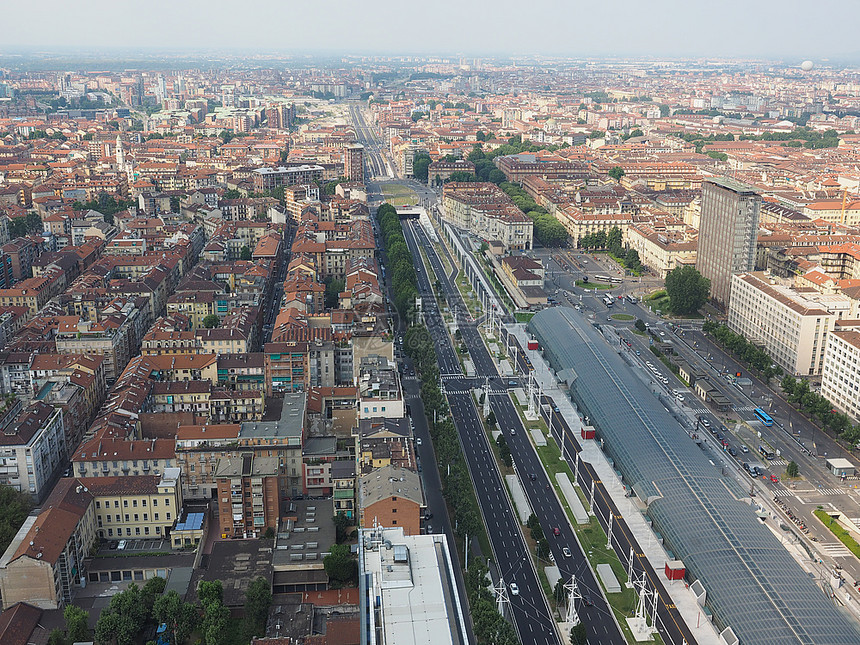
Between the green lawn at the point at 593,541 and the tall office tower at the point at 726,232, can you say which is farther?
the tall office tower at the point at 726,232

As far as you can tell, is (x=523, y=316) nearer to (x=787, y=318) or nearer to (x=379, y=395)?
(x=787, y=318)

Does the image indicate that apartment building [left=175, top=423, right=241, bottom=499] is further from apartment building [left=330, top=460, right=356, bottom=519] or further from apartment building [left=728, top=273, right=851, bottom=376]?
apartment building [left=728, top=273, right=851, bottom=376]

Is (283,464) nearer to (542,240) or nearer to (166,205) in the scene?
(542,240)

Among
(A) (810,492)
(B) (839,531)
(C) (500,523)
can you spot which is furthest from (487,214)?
(B) (839,531)

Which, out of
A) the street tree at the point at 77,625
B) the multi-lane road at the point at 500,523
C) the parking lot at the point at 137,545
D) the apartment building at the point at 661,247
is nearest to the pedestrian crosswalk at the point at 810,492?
the multi-lane road at the point at 500,523

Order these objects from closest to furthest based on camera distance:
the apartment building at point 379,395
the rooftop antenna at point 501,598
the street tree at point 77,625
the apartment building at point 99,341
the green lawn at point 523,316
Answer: the street tree at point 77,625 < the rooftop antenna at point 501,598 < the apartment building at point 379,395 < the apartment building at point 99,341 < the green lawn at point 523,316

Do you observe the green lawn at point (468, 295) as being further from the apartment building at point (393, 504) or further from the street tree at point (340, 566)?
the street tree at point (340, 566)

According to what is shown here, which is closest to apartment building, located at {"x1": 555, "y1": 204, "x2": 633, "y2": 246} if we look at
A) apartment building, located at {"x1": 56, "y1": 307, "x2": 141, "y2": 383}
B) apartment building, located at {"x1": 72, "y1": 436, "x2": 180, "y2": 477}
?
apartment building, located at {"x1": 56, "y1": 307, "x2": 141, "y2": 383}

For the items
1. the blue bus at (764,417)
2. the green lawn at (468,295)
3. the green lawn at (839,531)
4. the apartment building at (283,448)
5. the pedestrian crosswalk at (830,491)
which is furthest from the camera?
the green lawn at (468,295)

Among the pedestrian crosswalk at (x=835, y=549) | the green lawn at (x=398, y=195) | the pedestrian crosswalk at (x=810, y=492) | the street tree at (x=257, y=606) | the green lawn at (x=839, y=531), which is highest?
the green lawn at (x=398, y=195)
